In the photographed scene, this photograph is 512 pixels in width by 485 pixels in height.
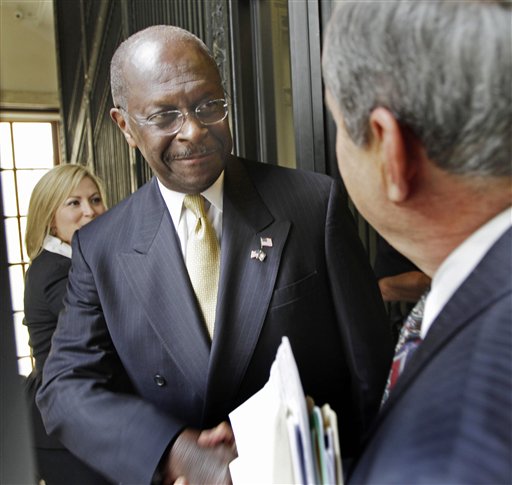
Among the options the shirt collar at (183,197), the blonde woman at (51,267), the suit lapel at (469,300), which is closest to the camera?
the suit lapel at (469,300)

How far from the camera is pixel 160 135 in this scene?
126 cm

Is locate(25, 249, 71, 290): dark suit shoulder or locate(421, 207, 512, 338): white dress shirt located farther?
locate(25, 249, 71, 290): dark suit shoulder

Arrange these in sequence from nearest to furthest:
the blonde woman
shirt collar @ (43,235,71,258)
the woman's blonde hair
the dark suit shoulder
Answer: the blonde woman
the dark suit shoulder
shirt collar @ (43,235,71,258)
the woman's blonde hair

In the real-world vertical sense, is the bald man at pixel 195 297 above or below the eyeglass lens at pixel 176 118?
below

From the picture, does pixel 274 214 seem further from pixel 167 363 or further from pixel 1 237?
pixel 1 237

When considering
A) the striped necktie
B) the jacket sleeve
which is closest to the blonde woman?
the jacket sleeve

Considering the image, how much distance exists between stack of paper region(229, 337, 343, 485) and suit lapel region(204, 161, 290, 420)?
363mm

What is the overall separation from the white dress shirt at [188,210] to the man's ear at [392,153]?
2.33ft

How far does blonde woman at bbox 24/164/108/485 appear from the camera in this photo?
6.81 ft

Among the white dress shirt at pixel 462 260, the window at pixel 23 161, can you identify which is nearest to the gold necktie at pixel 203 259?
the white dress shirt at pixel 462 260

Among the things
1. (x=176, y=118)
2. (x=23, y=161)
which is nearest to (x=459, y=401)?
(x=176, y=118)

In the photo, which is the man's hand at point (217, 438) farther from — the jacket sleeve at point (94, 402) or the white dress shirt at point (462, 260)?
the white dress shirt at point (462, 260)

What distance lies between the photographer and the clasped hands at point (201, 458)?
1.11 m

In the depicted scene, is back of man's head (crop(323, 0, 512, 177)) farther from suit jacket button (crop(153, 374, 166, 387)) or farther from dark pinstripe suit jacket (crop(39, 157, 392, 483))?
suit jacket button (crop(153, 374, 166, 387))
